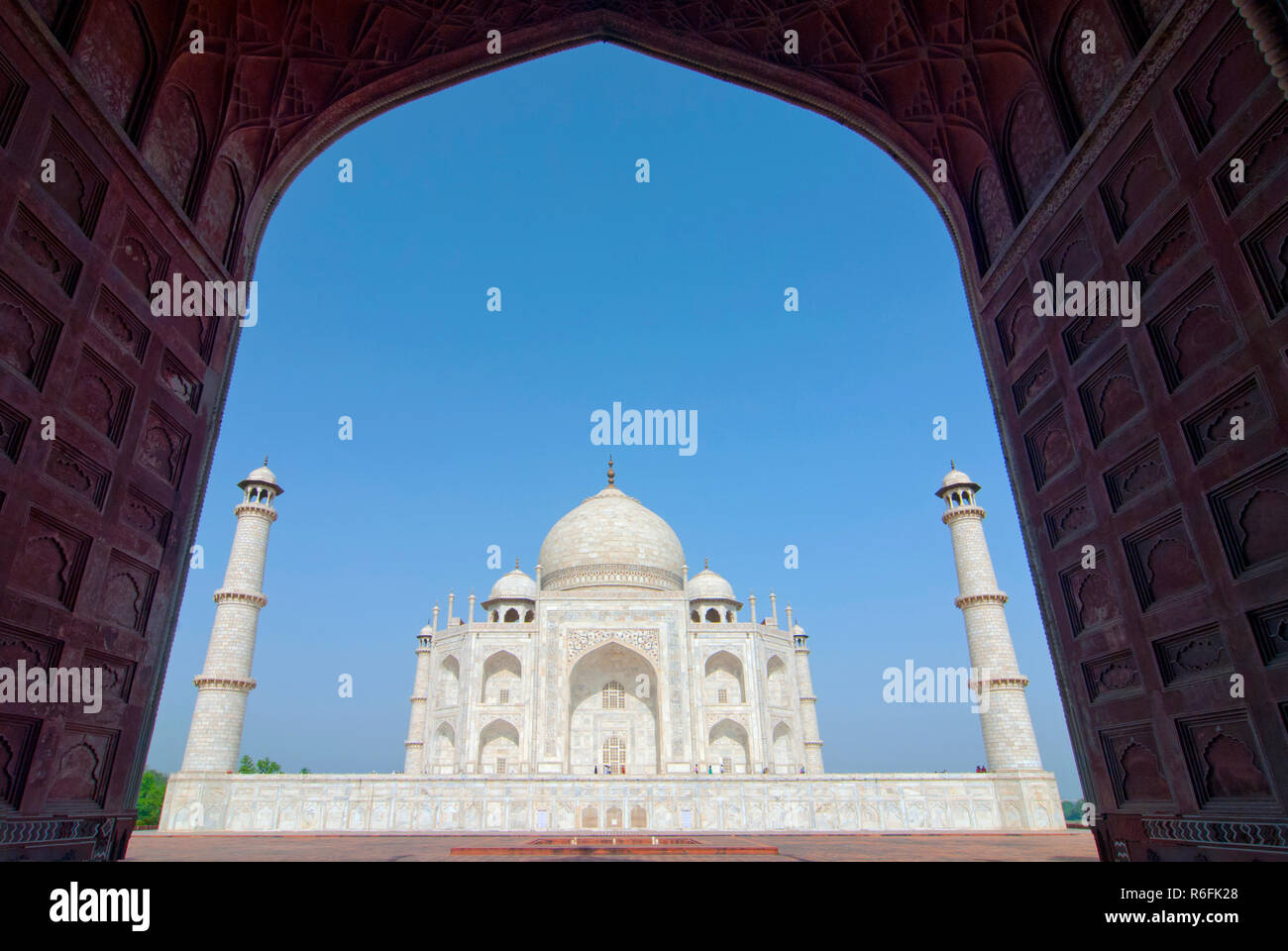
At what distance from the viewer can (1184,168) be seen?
4.50 meters

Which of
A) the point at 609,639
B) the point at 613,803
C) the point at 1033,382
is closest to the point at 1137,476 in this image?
the point at 1033,382

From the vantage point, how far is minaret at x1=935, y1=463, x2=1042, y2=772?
1814 cm

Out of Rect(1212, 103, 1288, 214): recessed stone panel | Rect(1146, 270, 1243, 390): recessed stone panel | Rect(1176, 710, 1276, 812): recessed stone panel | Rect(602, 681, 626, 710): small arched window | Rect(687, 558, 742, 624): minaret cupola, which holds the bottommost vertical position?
Rect(1176, 710, 1276, 812): recessed stone panel

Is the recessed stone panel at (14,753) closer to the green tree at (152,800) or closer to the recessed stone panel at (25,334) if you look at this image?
the recessed stone panel at (25,334)

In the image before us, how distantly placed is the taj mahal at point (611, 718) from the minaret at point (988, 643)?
46 mm

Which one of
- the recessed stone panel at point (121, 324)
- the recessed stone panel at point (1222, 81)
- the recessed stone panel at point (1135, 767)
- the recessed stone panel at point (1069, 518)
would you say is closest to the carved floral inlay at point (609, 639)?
the recessed stone panel at point (1069, 518)

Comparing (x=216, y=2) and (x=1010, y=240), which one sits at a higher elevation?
(x=216, y=2)

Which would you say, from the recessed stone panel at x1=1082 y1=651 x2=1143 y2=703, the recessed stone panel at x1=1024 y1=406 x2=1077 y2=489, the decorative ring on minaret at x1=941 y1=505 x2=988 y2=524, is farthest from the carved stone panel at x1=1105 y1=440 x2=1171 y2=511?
the decorative ring on minaret at x1=941 y1=505 x2=988 y2=524

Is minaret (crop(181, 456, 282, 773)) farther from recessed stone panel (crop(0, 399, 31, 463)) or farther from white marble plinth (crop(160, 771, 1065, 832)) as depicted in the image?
recessed stone panel (crop(0, 399, 31, 463))

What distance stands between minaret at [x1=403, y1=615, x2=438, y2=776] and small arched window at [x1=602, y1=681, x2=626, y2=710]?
6.66m

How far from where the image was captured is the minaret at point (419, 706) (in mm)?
27266
